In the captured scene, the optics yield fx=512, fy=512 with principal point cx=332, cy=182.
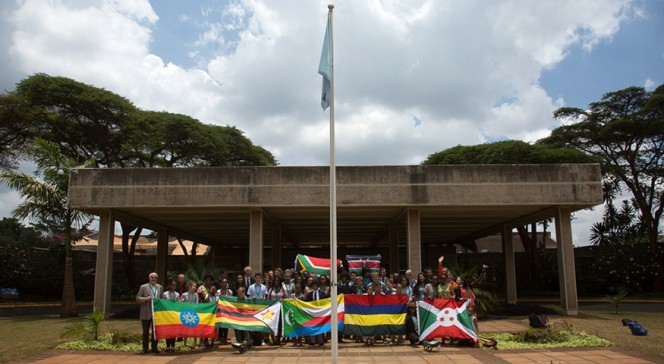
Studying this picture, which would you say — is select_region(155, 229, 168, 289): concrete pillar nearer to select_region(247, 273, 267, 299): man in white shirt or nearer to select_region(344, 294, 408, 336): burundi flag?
select_region(247, 273, 267, 299): man in white shirt

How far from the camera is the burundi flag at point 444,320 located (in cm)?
1077

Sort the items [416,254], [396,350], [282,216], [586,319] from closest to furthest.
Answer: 1. [396,350]
2. [586,319]
3. [416,254]
4. [282,216]

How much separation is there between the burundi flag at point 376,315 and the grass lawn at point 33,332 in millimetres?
5934

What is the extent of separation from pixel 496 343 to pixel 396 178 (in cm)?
688

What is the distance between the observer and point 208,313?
1073 centimetres

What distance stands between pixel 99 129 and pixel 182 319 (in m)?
21.7

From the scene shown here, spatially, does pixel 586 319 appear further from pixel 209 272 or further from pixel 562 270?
pixel 209 272

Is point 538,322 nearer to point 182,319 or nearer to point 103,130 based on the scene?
point 182,319

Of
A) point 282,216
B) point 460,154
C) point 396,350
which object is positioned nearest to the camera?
point 396,350

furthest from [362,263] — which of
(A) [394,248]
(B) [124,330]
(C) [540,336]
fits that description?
(A) [394,248]

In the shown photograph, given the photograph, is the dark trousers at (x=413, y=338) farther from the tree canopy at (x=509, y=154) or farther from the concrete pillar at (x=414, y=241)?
the tree canopy at (x=509, y=154)

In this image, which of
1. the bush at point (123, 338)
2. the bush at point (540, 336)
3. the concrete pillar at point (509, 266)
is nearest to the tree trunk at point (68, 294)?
the bush at point (123, 338)

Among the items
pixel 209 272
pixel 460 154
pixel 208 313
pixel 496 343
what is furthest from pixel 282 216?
pixel 460 154

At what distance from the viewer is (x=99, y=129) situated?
2888 cm
